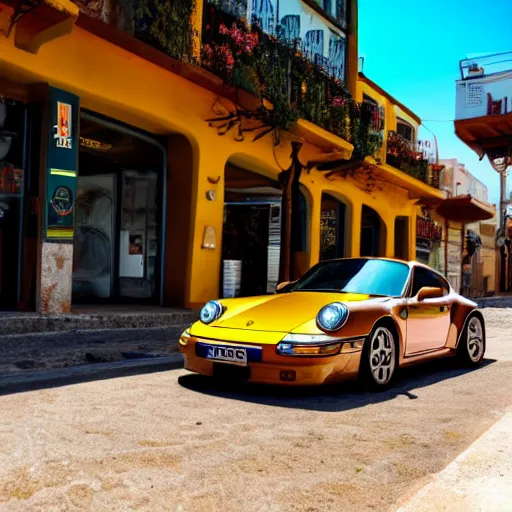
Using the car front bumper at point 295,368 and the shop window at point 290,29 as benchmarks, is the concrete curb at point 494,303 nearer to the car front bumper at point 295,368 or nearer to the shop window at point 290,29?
the shop window at point 290,29

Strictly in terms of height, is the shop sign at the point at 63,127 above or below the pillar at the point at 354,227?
above

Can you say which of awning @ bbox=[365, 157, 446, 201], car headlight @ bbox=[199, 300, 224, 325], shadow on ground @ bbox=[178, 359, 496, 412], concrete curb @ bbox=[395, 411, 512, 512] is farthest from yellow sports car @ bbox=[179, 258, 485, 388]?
awning @ bbox=[365, 157, 446, 201]

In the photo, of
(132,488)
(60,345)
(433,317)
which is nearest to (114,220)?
(60,345)

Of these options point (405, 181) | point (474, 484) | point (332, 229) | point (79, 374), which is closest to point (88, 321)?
point (79, 374)

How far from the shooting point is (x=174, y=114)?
36.8ft

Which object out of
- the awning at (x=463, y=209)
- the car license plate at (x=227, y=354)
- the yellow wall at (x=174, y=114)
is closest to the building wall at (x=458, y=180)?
the awning at (x=463, y=209)

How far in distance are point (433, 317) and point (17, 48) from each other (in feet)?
20.6

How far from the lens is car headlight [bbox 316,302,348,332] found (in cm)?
512

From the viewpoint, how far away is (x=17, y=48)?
8.34 metres

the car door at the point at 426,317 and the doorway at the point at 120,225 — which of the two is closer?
the car door at the point at 426,317

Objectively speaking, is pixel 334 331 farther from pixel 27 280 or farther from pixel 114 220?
pixel 114 220

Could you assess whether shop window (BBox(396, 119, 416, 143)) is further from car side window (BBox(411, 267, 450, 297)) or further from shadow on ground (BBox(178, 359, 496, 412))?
shadow on ground (BBox(178, 359, 496, 412))

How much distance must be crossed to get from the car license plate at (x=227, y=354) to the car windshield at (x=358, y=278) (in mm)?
1475

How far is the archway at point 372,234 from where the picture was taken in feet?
67.6
